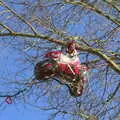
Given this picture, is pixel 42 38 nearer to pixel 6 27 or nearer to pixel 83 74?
pixel 6 27

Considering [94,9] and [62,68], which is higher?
[94,9]

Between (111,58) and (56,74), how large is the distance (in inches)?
47.3

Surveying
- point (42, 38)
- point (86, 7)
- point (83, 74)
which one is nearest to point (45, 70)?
point (83, 74)

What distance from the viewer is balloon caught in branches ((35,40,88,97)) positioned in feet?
11.6

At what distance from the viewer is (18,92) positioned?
4.78 m

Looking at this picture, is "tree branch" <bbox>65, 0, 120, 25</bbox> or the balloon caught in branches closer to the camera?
the balloon caught in branches

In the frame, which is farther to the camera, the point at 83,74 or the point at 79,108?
the point at 79,108

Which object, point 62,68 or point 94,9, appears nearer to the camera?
point 62,68

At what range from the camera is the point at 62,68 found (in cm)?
353

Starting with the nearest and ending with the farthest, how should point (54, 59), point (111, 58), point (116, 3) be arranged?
point (54, 59) < point (111, 58) < point (116, 3)

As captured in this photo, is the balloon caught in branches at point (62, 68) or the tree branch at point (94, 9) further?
the tree branch at point (94, 9)

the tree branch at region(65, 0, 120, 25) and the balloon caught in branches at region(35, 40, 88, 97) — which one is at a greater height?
the tree branch at region(65, 0, 120, 25)

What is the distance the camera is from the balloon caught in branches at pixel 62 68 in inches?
139

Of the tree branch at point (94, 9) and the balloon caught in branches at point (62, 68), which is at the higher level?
the tree branch at point (94, 9)
